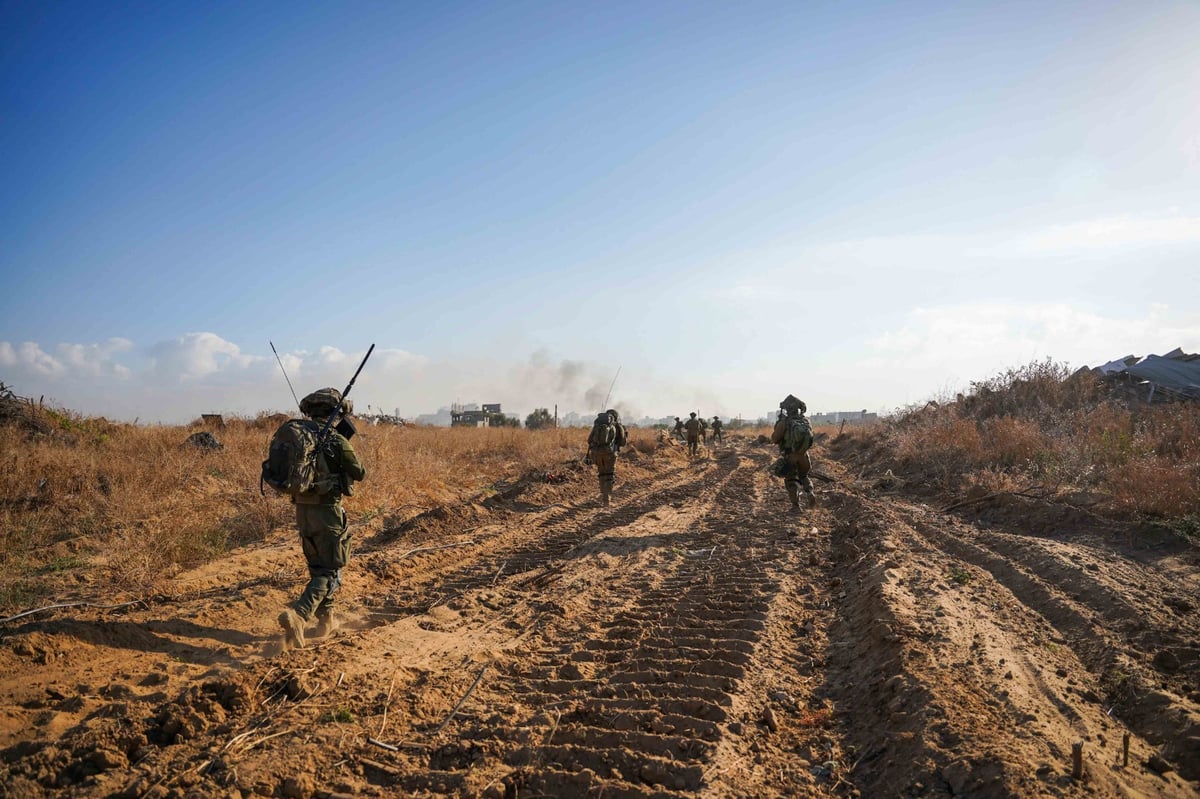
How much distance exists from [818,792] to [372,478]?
10232mm

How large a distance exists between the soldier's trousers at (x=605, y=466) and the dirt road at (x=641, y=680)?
4481mm

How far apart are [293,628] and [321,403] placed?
1943mm

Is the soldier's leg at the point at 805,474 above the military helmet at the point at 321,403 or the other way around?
the other way around

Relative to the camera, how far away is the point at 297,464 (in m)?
4.79

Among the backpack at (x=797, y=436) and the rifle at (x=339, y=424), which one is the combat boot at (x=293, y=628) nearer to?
the rifle at (x=339, y=424)

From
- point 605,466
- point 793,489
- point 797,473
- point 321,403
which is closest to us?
point 321,403

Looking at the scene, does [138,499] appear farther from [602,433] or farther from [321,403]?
[602,433]

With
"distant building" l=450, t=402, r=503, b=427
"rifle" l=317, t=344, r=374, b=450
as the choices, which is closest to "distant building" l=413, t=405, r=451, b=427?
"distant building" l=450, t=402, r=503, b=427

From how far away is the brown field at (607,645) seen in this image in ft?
10.00

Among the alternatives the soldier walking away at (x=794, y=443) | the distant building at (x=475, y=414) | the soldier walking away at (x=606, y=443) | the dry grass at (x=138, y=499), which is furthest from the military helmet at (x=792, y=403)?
the distant building at (x=475, y=414)

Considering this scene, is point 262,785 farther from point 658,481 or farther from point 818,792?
point 658,481

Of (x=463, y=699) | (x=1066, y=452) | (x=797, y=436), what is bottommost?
(x=463, y=699)

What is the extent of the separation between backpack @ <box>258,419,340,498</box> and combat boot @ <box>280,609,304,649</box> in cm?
95

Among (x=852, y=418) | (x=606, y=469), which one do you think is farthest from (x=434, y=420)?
(x=606, y=469)
